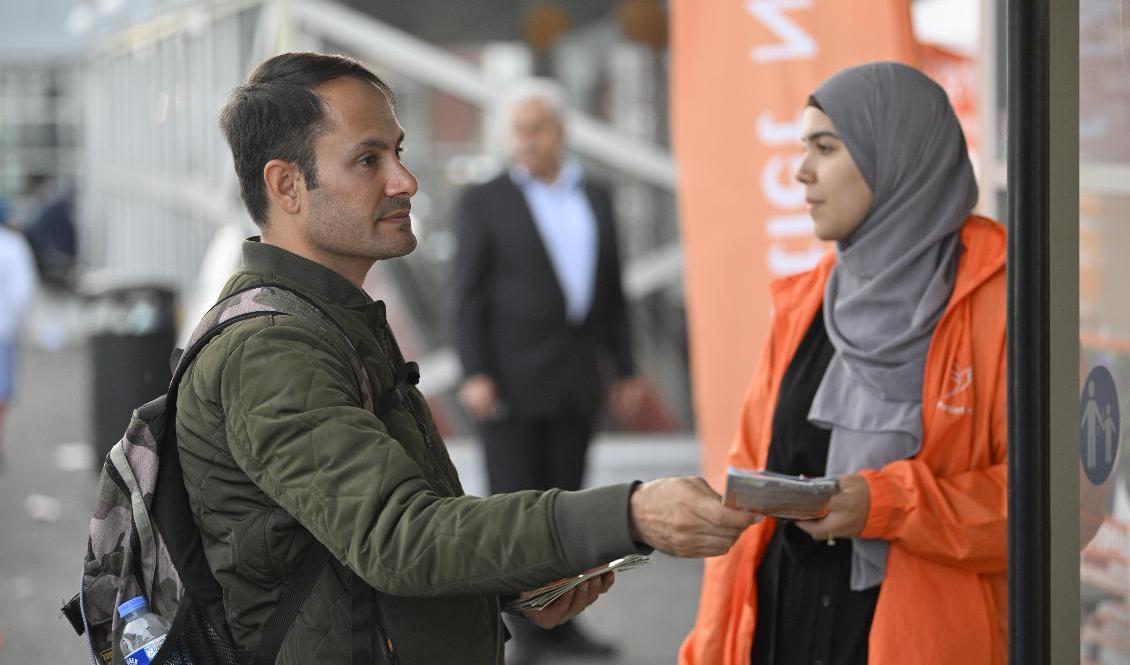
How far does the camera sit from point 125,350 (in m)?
9.87

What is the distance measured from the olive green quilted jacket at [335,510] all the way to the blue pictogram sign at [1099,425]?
720mm

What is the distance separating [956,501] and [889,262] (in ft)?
1.62

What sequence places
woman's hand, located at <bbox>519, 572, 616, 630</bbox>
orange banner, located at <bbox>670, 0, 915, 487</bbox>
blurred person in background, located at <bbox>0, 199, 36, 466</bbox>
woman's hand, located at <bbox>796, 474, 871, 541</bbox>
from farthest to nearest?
blurred person in background, located at <bbox>0, 199, 36, 466</bbox> → orange banner, located at <bbox>670, 0, 915, 487</bbox> → woman's hand, located at <bbox>796, 474, 871, 541</bbox> → woman's hand, located at <bbox>519, 572, 616, 630</bbox>

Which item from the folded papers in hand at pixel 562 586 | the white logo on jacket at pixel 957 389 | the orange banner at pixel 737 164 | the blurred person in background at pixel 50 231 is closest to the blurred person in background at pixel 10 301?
the orange banner at pixel 737 164

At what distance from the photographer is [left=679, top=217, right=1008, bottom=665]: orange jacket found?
2.61 meters

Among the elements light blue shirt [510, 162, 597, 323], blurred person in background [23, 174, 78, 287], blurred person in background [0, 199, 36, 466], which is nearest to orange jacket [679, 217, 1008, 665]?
light blue shirt [510, 162, 597, 323]

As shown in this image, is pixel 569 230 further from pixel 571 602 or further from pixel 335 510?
pixel 335 510

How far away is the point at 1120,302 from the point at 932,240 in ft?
1.26

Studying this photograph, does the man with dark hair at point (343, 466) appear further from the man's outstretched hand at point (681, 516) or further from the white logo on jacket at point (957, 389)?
the white logo on jacket at point (957, 389)

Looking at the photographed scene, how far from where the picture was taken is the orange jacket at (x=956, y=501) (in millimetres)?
2607

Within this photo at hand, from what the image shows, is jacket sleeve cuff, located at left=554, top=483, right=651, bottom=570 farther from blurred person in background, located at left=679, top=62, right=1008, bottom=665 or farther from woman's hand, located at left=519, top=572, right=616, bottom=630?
blurred person in background, located at left=679, top=62, right=1008, bottom=665

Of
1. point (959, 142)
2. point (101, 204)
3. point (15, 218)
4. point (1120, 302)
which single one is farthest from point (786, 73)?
point (15, 218)

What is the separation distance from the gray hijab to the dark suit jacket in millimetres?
2860

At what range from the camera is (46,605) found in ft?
22.4
